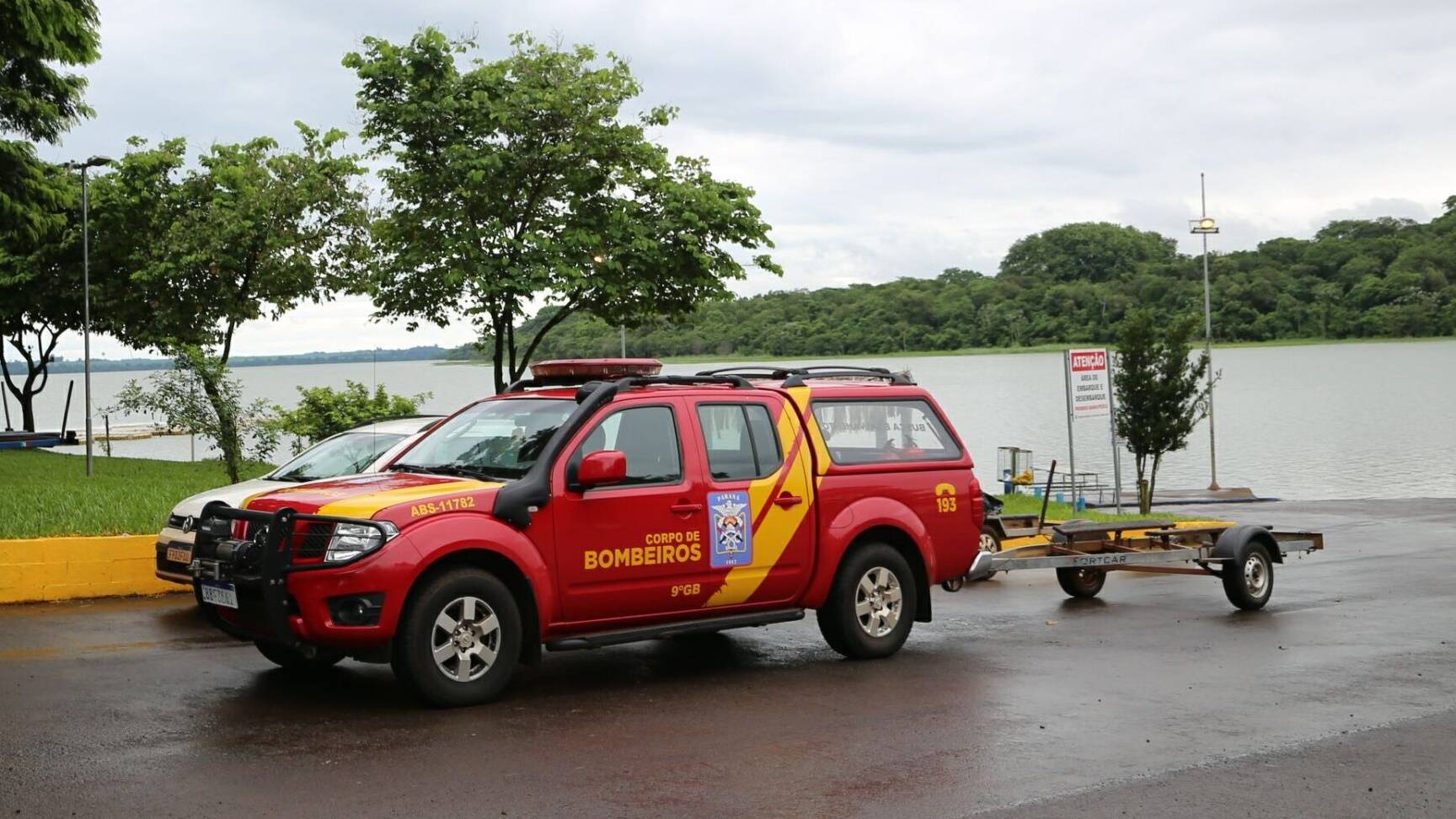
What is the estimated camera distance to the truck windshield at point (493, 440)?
354 inches

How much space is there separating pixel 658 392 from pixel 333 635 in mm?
2559

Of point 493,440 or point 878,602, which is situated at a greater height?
point 493,440

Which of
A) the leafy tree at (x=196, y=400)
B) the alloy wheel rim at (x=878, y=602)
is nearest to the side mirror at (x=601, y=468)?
the alloy wheel rim at (x=878, y=602)

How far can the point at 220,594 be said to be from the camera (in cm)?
853

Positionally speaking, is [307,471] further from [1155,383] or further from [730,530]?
[1155,383]

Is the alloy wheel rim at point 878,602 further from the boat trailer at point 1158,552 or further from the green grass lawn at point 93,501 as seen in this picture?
the green grass lawn at point 93,501

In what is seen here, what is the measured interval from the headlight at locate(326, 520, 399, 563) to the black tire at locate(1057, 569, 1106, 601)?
7746 mm

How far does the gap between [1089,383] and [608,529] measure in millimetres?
18372

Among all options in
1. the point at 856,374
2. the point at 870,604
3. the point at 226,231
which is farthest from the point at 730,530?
the point at 226,231

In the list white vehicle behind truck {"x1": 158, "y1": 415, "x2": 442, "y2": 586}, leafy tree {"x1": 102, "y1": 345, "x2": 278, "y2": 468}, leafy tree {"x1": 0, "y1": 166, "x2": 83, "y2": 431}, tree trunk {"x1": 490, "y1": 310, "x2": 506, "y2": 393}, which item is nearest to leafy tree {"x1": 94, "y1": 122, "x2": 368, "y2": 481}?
leafy tree {"x1": 0, "y1": 166, "x2": 83, "y2": 431}

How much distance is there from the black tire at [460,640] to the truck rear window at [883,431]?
2.77m

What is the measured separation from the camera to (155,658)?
977 centimetres

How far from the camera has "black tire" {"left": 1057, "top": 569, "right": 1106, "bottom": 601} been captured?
45.8ft

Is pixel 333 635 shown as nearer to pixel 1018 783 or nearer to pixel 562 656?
pixel 562 656
